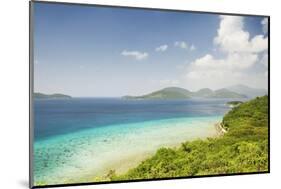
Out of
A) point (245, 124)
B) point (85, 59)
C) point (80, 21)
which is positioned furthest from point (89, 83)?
point (245, 124)

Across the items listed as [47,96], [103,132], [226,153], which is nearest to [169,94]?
[103,132]

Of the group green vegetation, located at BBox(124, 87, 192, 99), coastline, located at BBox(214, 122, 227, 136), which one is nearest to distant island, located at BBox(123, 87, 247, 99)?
green vegetation, located at BBox(124, 87, 192, 99)

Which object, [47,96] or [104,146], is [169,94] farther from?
[47,96]

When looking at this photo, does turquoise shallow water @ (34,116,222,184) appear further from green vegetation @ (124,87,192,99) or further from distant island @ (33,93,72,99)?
distant island @ (33,93,72,99)

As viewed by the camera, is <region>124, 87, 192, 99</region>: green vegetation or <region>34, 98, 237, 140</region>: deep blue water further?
<region>124, 87, 192, 99</region>: green vegetation

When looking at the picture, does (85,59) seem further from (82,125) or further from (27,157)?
(27,157)

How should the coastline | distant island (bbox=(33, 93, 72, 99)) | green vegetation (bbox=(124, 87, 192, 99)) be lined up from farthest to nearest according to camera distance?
the coastline
green vegetation (bbox=(124, 87, 192, 99))
distant island (bbox=(33, 93, 72, 99))

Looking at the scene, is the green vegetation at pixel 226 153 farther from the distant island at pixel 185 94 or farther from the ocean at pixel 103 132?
the distant island at pixel 185 94

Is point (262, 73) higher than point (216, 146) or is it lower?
higher
